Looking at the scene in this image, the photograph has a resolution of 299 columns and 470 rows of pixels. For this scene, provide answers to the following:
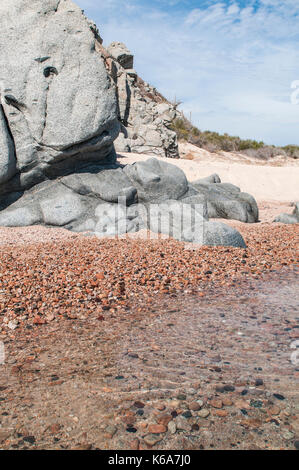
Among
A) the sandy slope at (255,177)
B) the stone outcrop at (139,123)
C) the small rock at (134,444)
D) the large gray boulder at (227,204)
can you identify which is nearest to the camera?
Answer: the small rock at (134,444)

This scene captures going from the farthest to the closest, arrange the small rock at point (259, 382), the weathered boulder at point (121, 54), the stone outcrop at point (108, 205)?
the weathered boulder at point (121, 54), the stone outcrop at point (108, 205), the small rock at point (259, 382)

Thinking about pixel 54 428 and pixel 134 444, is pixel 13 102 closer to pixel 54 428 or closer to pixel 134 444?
pixel 54 428

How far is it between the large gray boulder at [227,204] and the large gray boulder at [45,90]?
153 inches

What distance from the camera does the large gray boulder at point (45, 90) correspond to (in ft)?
29.0

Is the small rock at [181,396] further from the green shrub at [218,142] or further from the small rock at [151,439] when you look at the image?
the green shrub at [218,142]

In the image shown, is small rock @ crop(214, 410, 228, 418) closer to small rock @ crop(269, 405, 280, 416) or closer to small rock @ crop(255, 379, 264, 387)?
small rock @ crop(269, 405, 280, 416)

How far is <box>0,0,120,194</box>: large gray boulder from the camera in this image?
348 inches

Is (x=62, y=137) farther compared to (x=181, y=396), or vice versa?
(x=62, y=137)

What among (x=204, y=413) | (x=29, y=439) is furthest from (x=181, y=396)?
(x=29, y=439)

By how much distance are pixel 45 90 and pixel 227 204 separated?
621cm

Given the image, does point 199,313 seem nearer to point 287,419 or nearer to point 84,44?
point 287,419

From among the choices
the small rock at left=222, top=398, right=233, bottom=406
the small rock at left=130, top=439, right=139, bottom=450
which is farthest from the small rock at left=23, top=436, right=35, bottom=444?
the small rock at left=222, top=398, right=233, bottom=406

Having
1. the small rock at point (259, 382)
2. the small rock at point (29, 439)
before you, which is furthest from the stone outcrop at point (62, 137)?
the small rock at point (29, 439)

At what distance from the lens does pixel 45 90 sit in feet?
29.3
